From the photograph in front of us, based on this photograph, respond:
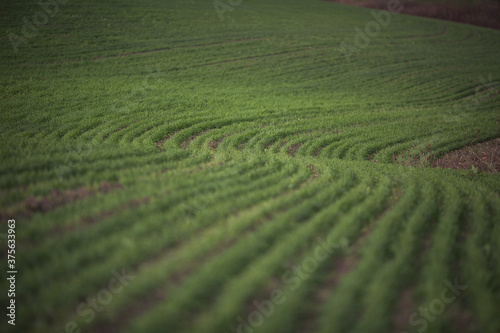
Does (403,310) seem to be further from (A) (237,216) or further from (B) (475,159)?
(B) (475,159)

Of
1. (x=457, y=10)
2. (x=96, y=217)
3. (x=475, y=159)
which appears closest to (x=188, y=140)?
(x=96, y=217)

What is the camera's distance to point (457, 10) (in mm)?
56281

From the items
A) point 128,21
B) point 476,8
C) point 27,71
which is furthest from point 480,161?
point 476,8

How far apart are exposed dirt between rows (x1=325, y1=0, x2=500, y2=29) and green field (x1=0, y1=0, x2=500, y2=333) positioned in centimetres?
5228

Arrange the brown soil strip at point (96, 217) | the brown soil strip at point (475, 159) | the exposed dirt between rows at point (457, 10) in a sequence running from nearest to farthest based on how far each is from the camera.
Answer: the brown soil strip at point (96, 217) < the brown soil strip at point (475, 159) < the exposed dirt between rows at point (457, 10)

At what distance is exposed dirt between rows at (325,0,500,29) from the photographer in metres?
53.5

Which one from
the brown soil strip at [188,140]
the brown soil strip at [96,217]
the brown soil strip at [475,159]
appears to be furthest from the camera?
the brown soil strip at [188,140]

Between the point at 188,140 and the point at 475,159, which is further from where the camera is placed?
the point at 188,140

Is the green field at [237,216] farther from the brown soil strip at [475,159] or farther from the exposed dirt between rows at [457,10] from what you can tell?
the exposed dirt between rows at [457,10]

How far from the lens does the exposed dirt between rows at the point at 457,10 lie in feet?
176

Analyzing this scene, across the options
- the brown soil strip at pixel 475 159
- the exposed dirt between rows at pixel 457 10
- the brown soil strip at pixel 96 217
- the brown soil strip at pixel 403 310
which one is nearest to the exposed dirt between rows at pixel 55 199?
the brown soil strip at pixel 96 217

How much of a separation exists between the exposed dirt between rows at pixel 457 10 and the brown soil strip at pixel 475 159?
194 ft

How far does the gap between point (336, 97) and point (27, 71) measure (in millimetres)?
22172

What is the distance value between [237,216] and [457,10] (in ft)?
240
